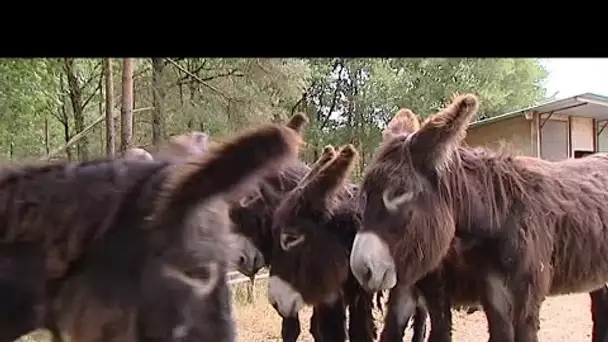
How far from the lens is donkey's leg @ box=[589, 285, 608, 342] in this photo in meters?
4.40

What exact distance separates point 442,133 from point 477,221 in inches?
17.5

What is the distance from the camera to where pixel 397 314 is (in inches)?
136

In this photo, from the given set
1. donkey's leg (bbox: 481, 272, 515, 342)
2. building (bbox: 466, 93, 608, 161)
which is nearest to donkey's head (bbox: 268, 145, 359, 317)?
donkey's leg (bbox: 481, 272, 515, 342)

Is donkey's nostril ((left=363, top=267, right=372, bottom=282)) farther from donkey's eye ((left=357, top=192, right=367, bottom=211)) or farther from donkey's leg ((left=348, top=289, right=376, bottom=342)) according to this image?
donkey's leg ((left=348, top=289, right=376, bottom=342))

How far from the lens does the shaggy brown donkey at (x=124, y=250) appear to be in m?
1.70

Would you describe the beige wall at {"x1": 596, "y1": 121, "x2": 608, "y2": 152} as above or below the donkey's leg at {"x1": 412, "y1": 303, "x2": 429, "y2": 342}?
above

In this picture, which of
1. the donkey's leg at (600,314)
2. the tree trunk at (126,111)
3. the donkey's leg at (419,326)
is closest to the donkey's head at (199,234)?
the donkey's leg at (419,326)

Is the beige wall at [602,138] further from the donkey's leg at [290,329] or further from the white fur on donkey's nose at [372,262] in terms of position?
the white fur on donkey's nose at [372,262]

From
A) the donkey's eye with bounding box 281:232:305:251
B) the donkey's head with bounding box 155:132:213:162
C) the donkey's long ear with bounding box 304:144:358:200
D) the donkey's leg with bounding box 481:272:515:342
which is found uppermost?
the donkey's head with bounding box 155:132:213:162

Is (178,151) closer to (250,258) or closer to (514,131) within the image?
(250,258)

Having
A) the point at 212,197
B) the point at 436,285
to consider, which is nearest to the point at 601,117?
the point at 436,285

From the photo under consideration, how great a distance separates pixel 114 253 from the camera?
1.77 m
